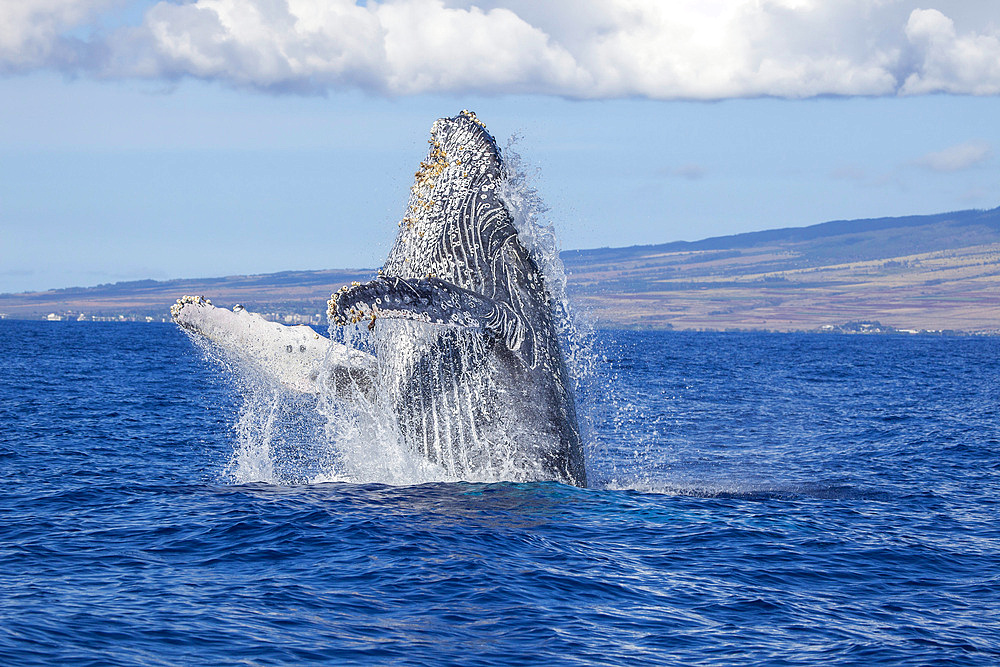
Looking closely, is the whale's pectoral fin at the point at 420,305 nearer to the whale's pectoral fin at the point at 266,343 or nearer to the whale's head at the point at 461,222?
the whale's head at the point at 461,222

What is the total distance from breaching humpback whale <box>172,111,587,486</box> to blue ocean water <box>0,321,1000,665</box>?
21.8 inches

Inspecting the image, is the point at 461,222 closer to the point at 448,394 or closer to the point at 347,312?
the point at 448,394

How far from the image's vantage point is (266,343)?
→ 1358 cm

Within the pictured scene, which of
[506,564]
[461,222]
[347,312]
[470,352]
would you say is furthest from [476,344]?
[506,564]

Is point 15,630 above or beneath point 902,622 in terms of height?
above

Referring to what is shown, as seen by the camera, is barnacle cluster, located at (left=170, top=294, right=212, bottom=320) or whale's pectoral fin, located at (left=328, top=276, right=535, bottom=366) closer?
whale's pectoral fin, located at (left=328, top=276, right=535, bottom=366)

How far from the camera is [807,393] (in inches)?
1655

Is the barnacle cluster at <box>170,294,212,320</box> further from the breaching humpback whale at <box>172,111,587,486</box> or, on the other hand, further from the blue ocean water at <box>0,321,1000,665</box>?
the blue ocean water at <box>0,321,1000,665</box>

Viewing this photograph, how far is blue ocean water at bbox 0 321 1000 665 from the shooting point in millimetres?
8375

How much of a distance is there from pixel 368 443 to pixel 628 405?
67.8 feet

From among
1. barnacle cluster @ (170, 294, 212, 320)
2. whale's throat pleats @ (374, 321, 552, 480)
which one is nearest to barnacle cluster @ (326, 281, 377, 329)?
whale's throat pleats @ (374, 321, 552, 480)

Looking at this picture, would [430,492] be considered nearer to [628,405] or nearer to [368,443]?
[368,443]

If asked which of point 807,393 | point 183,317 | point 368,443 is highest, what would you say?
point 183,317

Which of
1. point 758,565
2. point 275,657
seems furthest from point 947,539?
point 275,657
